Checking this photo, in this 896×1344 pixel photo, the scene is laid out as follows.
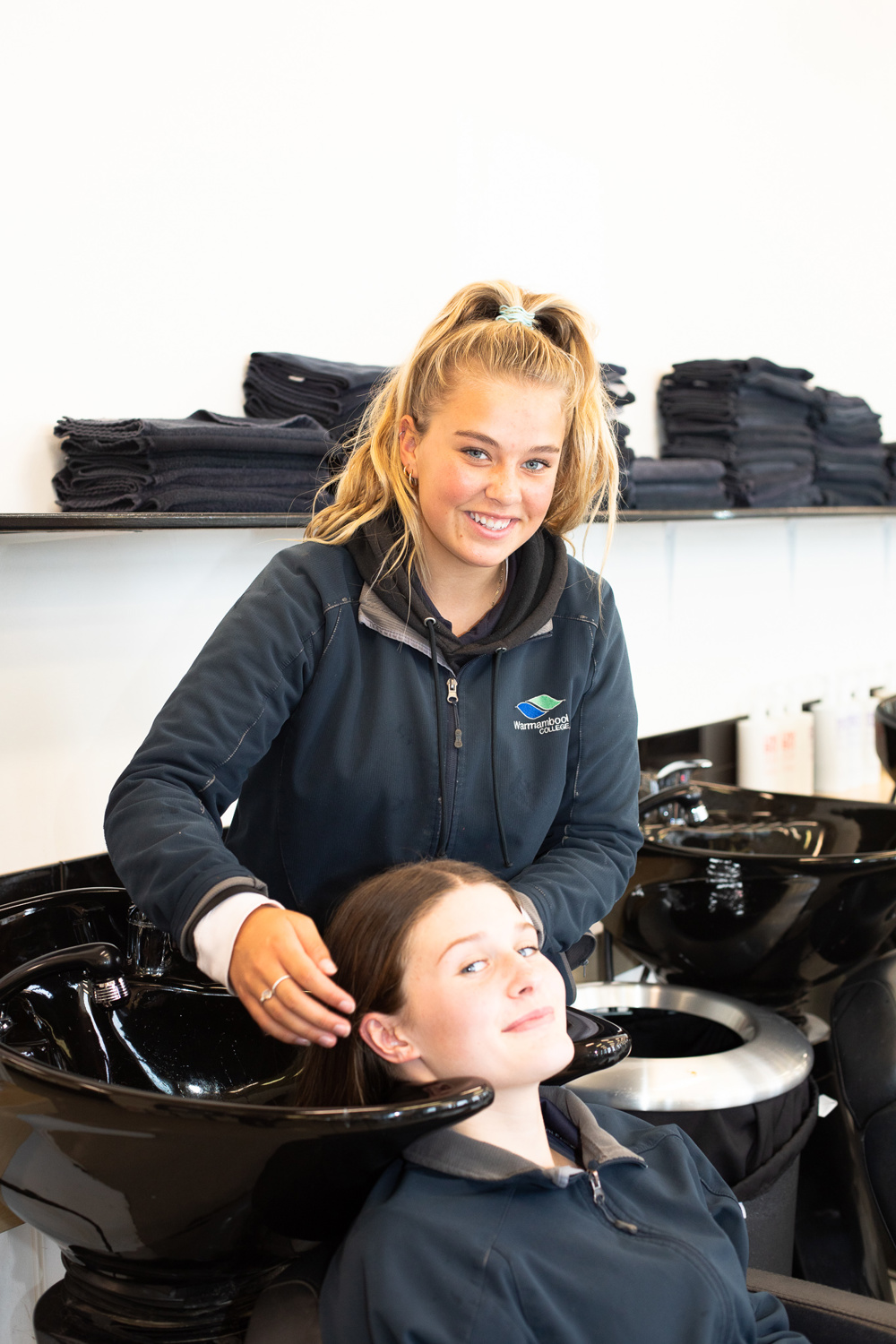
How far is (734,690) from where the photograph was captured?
2938 mm

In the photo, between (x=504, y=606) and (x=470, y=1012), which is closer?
(x=470, y=1012)

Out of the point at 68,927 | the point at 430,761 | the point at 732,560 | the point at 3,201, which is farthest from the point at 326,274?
the point at 732,560

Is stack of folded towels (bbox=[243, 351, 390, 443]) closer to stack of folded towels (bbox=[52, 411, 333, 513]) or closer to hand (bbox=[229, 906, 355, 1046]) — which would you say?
stack of folded towels (bbox=[52, 411, 333, 513])

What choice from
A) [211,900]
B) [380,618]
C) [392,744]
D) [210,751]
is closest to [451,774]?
[392,744]

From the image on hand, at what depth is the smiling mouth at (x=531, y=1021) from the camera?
3.52 ft

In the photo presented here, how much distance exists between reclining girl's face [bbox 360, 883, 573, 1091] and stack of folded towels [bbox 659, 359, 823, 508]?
173cm

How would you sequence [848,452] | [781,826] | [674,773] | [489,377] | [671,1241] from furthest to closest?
[848,452]
[781,826]
[674,773]
[489,377]
[671,1241]

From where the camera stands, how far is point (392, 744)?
1377mm

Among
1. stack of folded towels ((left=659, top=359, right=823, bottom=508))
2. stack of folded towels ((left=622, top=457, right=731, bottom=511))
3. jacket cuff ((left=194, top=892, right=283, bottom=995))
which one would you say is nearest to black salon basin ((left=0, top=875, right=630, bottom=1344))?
jacket cuff ((left=194, top=892, right=283, bottom=995))

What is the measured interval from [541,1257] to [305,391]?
51.8 inches

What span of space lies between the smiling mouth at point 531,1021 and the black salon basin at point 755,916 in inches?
31.9

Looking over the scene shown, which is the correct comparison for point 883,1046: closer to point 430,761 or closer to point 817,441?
point 430,761

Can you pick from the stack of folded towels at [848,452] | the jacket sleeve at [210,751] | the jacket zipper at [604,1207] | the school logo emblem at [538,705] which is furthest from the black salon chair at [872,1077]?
the stack of folded towels at [848,452]

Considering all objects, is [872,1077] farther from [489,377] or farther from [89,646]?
[89,646]
